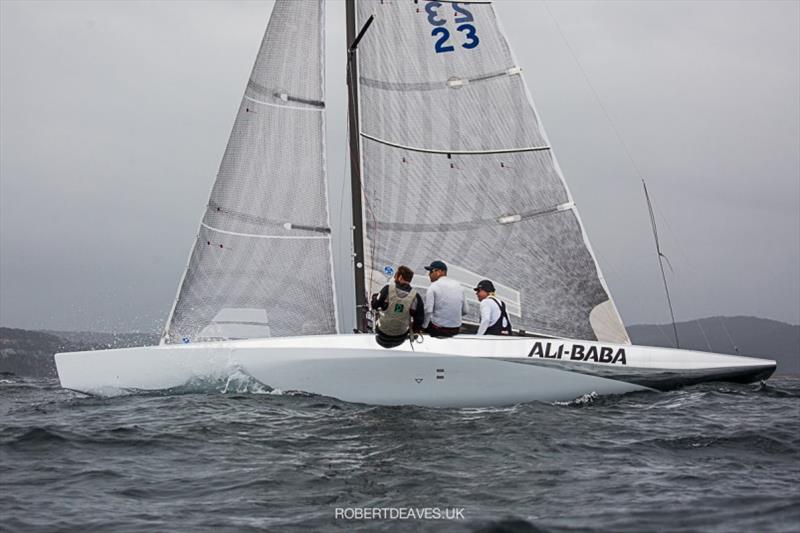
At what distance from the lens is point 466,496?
704 cm

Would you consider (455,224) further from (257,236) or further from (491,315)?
(257,236)

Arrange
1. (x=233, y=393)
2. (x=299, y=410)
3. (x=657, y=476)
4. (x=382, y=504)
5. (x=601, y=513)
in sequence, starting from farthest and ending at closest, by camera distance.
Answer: (x=233, y=393)
(x=299, y=410)
(x=657, y=476)
(x=382, y=504)
(x=601, y=513)

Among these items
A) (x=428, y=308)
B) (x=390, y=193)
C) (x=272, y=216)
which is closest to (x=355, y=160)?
(x=390, y=193)

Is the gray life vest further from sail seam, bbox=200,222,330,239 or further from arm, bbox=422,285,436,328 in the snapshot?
sail seam, bbox=200,222,330,239

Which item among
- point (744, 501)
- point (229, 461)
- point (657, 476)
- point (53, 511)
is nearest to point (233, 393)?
point (229, 461)

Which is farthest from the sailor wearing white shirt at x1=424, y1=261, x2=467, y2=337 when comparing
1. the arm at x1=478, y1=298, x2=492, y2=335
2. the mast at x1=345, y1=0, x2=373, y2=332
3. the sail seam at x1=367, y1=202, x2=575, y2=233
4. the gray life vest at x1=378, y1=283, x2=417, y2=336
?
the sail seam at x1=367, y1=202, x2=575, y2=233

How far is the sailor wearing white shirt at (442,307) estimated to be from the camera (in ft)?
39.7

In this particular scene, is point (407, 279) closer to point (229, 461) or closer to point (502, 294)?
point (502, 294)

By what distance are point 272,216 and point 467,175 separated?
3132 millimetres

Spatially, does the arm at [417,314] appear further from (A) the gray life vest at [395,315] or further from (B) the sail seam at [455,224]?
(B) the sail seam at [455,224]

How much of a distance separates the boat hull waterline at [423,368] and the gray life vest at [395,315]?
25cm

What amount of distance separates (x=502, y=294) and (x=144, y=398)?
5.52m

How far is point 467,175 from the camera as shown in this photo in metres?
14.5

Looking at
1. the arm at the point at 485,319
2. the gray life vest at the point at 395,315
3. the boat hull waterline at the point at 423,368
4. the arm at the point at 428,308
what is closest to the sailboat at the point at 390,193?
the boat hull waterline at the point at 423,368
